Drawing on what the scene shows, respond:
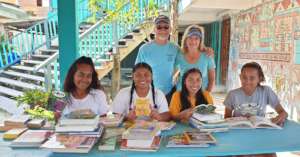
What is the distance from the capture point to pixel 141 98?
2361mm

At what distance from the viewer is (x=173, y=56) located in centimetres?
298

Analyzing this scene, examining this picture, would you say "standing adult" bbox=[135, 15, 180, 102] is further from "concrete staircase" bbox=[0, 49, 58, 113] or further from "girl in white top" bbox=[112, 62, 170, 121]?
"concrete staircase" bbox=[0, 49, 58, 113]

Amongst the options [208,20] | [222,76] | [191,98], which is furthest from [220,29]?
[191,98]

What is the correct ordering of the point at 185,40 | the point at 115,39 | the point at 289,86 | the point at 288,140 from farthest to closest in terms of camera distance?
1. the point at 115,39
2. the point at 289,86
3. the point at 185,40
4. the point at 288,140

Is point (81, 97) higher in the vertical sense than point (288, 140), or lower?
higher

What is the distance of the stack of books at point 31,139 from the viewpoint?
5.28 ft

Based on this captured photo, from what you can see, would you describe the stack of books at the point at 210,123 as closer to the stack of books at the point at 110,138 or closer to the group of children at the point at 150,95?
the group of children at the point at 150,95

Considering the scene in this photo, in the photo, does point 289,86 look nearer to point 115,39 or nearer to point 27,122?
point 115,39

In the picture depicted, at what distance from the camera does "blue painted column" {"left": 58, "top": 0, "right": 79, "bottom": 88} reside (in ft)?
9.61

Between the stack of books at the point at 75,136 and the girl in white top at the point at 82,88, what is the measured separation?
0.54 meters

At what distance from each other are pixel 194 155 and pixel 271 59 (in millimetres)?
4449

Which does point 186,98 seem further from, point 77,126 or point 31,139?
point 31,139

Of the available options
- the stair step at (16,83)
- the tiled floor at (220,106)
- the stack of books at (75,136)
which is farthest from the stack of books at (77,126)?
the stair step at (16,83)

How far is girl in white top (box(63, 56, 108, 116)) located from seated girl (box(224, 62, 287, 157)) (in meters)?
1.05
